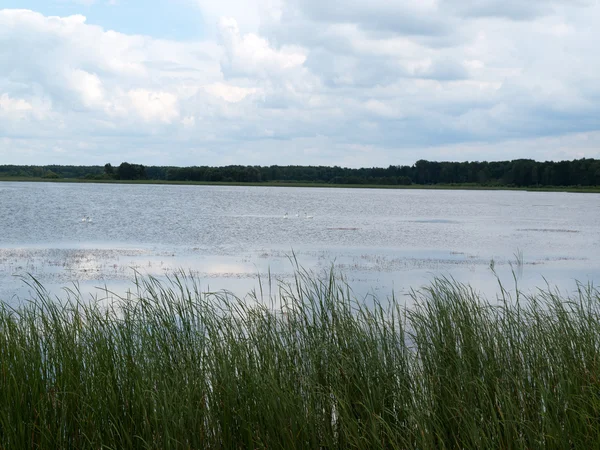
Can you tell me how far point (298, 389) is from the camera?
16.8 ft

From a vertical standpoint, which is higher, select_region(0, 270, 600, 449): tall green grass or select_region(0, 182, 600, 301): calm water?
select_region(0, 270, 600, 449): tall green grass

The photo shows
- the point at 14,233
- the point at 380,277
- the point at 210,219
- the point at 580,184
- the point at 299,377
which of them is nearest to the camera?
the point at 299,377

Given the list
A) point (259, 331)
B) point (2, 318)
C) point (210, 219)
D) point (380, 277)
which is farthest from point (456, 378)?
point (210, 219)

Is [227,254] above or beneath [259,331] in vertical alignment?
beneath

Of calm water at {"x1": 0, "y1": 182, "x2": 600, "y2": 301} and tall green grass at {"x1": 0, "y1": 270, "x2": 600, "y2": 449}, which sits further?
calm water at {"x1": 0, "y1": 182, "x2": 600, "y2": 301}

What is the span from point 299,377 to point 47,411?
6.28ft

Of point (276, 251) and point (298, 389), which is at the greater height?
point (298, 389)

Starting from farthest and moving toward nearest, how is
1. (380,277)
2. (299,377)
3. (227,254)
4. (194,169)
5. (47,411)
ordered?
(194,169), (227,254), (380,277), (299,377), (47,411)

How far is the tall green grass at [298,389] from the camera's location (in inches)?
177

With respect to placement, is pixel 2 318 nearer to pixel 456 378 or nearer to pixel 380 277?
pixel 456 378

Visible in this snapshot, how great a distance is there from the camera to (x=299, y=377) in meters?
5.23

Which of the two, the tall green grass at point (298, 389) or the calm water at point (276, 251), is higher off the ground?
the tall green grass at point (298, 389)

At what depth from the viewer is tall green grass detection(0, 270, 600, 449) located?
14.8 ft

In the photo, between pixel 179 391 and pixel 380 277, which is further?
pixel 380 277
